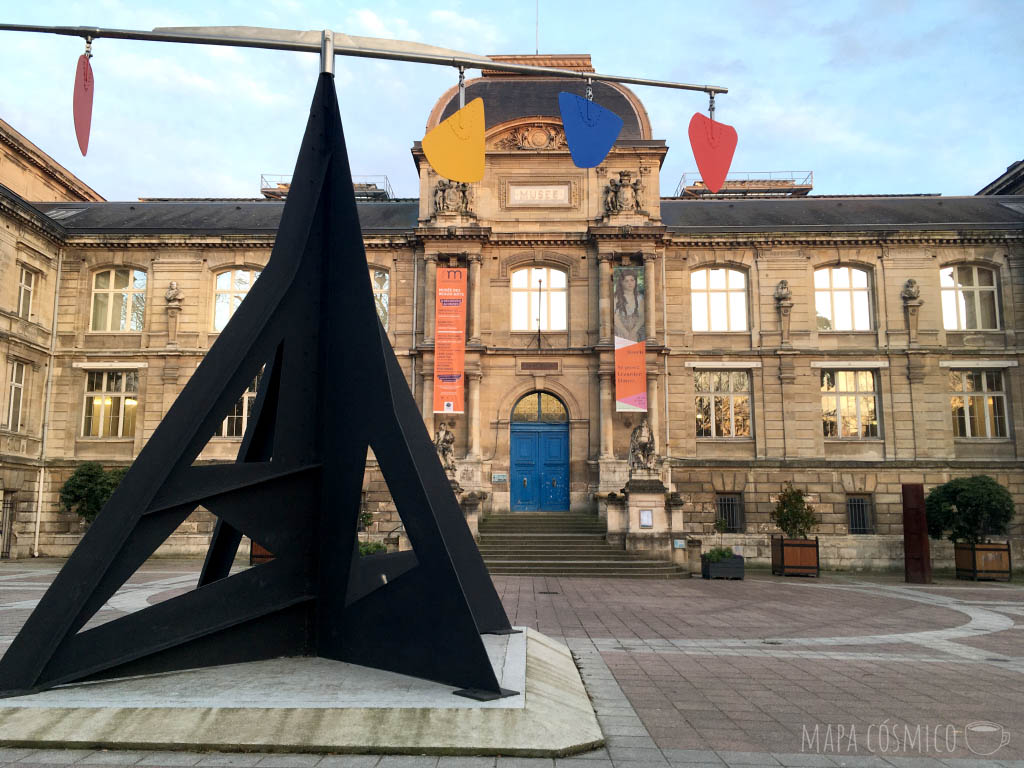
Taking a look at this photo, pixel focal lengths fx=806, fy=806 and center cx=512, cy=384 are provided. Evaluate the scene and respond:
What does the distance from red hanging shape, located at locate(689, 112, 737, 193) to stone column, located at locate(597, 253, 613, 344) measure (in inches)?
798

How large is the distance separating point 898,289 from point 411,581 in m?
28.1

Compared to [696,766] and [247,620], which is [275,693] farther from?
[696,766]

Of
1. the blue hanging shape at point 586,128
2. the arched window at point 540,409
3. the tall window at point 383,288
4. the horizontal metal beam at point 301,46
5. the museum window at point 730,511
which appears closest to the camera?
the horizontal metal beam at point 301,46

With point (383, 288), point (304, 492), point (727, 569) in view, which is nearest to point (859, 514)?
point (727, 569)

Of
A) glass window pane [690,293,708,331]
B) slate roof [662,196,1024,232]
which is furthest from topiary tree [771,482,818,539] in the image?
slate roof [662,196,1024,232]

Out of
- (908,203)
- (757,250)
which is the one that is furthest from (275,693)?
(908,203)

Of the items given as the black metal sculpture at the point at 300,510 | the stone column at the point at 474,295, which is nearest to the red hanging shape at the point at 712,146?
the black metal sculpture at the point at 300,510

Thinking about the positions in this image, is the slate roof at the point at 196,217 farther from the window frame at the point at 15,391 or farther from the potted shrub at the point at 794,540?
the potted shrub at the point at 794,540

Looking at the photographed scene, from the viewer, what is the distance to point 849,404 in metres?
29.3

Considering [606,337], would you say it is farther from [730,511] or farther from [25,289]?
[25,289]

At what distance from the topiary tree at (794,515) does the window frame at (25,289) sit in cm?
2644

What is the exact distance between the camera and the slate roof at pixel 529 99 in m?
30.5

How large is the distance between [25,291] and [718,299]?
2507cm

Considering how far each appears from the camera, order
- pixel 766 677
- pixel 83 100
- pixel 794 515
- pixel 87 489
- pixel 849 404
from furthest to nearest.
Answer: pixel 849 404
pixel 87 489
pixel 794 515
pixel 766 677
pixel 83 100
